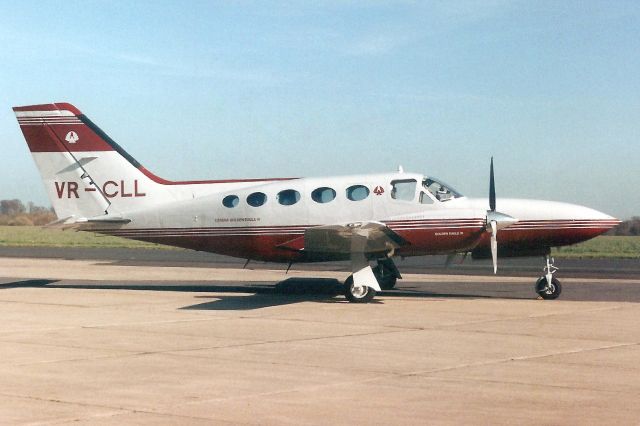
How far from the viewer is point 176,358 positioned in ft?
39.7

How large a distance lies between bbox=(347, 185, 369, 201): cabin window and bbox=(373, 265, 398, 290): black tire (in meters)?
3.23

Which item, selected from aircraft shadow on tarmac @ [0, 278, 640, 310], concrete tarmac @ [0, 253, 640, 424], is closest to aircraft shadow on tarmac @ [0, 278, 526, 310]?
aircraft shadow on tarmac @ [0, 278, 640, 310]

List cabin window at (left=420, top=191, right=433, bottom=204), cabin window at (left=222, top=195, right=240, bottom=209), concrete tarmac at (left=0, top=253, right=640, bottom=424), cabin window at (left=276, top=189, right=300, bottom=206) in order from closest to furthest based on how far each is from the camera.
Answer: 1. concrete tarmac at (left=0, top=253, right=640, bottom=424)
2. cabin window at (left=420, top=191, right=433, bottom=204)
3. cabin window at (left=276, top=189, right=300, bottom=206)
4. cabin window at (left=222, top=195, right=240, bottom=209)

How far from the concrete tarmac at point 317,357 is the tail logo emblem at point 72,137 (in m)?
4.19

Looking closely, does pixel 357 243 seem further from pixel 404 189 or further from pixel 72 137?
pixel 72 137

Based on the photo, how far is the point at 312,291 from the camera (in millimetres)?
24328

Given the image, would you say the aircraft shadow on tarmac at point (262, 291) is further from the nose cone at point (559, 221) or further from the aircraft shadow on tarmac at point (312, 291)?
the nose cone at point (559, 221)

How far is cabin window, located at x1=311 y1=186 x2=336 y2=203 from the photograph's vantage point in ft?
72.2

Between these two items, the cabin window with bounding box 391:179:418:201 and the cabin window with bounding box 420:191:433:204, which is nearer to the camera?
the cabin window with bounding box 420:191:433:204

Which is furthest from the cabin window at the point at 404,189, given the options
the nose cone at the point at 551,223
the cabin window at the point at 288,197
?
the cabin window at the point at 288,197

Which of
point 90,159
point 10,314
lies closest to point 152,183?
point 90,159

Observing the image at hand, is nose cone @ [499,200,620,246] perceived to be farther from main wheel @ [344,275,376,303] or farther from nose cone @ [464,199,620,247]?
main wheel @ [344,275,376,303]

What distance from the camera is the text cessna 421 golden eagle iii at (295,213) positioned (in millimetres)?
21000

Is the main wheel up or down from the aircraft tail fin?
down
